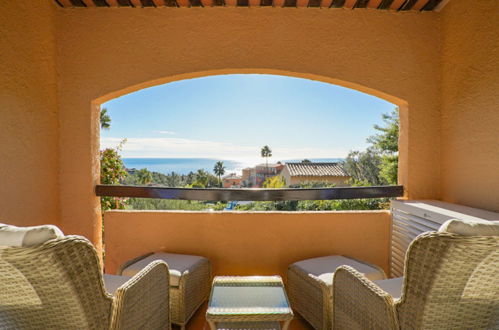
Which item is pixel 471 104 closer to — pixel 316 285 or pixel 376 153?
pixel 316 285

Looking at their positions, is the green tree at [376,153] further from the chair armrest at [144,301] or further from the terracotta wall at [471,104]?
the chair armrest at [144,301]

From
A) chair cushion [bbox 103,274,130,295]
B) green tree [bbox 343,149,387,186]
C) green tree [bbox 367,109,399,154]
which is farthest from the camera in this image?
green tree [bbox 367,109,399,154]

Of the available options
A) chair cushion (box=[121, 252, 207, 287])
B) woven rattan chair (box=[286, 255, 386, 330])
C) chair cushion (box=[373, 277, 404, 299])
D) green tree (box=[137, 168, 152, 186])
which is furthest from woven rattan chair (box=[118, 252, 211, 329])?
green tree (box=[137, 168, 152, 186])

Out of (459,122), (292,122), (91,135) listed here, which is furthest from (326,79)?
(292,122)

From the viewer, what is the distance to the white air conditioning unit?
88.9 inches

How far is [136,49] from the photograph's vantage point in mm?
3039

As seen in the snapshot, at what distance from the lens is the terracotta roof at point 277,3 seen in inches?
A: 116

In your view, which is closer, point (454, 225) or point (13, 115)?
point (454, 225)

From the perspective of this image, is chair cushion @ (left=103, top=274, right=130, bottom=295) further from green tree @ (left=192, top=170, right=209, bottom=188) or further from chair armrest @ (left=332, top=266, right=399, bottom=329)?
green tree @ (left=192, top=170, right=209, bottom=188)

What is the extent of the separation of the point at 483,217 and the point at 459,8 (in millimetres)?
1939

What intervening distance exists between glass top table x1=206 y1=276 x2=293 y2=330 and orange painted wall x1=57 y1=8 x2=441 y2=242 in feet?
6.34

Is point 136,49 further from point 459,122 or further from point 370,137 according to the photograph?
point 370,137

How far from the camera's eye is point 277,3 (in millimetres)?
2986

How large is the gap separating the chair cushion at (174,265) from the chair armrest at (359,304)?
3.67 feet
